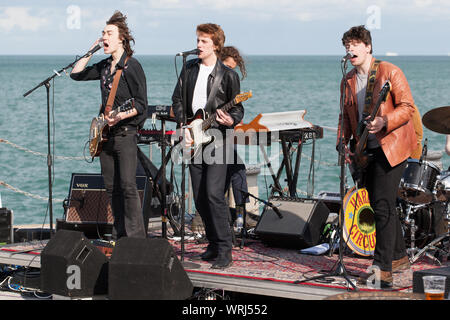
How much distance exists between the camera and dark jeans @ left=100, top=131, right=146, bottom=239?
650cm

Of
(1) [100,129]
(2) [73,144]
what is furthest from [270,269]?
(2) [73,144]

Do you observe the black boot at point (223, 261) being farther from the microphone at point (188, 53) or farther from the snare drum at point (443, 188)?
the snare drum at point (443, 188)

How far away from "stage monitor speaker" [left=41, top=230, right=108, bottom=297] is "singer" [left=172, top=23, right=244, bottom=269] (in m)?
0.92

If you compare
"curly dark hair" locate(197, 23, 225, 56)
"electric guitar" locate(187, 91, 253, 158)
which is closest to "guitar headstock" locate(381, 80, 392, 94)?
"electric guitar" locate(187, 91, 253, 158)

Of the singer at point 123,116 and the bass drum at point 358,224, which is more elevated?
the singer at point 123,116

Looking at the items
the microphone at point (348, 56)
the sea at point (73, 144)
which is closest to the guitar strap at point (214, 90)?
the sea at point (73, 144)

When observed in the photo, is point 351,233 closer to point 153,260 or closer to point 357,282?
point 357,282

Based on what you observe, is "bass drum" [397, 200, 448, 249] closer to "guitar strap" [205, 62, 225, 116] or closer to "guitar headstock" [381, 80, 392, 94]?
"guitar headstock" [381, 80, 392, 94]

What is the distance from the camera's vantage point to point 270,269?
20.4 feet

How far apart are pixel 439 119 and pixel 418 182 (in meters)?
1.23

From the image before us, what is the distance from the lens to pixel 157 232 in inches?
319

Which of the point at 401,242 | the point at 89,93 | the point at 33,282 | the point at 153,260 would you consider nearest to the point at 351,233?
the point at 401,242

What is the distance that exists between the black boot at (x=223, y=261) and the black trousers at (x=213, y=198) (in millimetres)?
32

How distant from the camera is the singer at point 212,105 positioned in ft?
20.0
